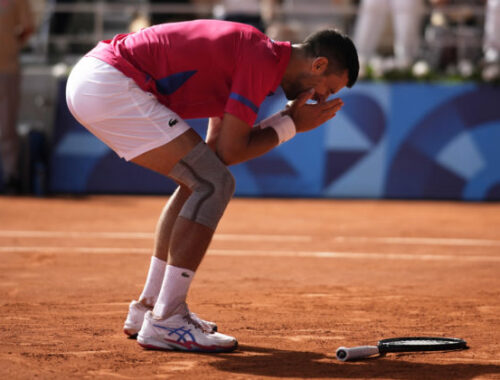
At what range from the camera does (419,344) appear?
4.46 meters

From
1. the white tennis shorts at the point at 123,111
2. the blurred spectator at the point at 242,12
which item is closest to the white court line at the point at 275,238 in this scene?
the white tennis shorts at the point at 123,111

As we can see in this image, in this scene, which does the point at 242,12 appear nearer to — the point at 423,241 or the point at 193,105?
the point at 423,241

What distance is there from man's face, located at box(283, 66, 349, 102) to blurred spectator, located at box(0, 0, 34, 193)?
8.10m

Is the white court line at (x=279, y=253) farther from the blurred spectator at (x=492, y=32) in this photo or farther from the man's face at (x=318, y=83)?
the blurred spectator at (x=492, y=32)

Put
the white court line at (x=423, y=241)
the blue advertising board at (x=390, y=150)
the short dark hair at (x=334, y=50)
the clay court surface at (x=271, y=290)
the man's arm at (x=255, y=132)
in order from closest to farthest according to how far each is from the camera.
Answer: the clay court surface at (x=271, y=290)
the man's arm at (x=255, y=132)
the short dark hair at (x=334, y=50)
the white court line at (x=423, y=241)
the blue advertising board at (x=390, y=150)

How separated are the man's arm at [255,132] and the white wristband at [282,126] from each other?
0.11 ft

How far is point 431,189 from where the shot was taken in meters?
12.2

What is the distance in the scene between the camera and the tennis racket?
14.1ft

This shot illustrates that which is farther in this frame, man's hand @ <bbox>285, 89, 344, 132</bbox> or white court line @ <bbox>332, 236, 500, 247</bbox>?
white court line @ <bbox>332, 236, 500, 247</bbox>

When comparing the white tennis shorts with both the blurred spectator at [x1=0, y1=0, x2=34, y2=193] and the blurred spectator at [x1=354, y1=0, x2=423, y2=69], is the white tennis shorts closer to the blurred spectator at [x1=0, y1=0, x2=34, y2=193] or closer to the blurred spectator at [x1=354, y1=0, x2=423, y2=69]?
the blurred spectator at [x1=0, y1=0, x2=34, y2=193]

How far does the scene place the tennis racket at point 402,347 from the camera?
4301mm

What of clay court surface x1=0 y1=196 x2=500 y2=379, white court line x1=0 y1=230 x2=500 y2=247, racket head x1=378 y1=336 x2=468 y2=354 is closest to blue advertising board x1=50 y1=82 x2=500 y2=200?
clay court surface x1=0 y1=196 x2=500 y2=379

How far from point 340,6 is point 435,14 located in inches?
63.9

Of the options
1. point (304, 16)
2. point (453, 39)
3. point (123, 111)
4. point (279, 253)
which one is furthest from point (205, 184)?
point (304, 16)
